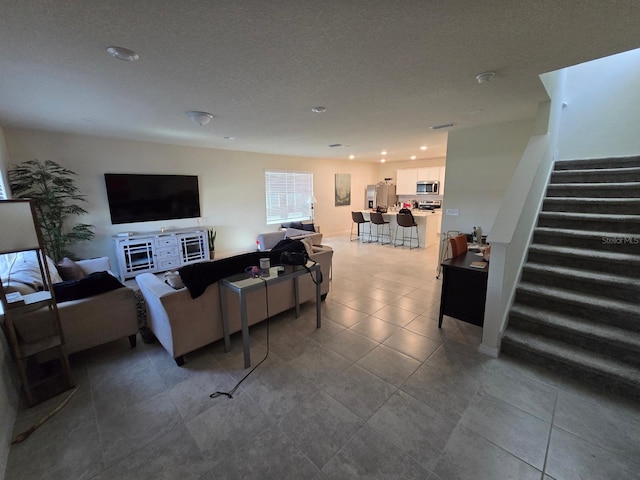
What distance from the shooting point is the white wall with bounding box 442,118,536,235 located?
384cm

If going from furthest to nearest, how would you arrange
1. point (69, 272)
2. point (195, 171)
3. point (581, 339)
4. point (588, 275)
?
point (195, 171), point (69, 272), point (588, 275), point (581, 339)

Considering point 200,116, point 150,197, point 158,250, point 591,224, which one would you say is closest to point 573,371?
point 591,224

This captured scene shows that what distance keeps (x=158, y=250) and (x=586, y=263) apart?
233 inches

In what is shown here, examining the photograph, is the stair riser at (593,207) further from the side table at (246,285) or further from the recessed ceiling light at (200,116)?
the recessed ceiling light at (200,116)

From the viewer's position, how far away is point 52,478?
138 cm

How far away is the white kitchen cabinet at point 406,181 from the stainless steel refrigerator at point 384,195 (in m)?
0.24

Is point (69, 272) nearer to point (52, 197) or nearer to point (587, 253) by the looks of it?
point (52, 197)

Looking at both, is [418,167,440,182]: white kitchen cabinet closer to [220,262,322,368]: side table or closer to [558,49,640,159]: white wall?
[558,49,640,159]: white wall

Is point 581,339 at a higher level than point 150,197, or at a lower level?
lower

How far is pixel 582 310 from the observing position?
2.30 m

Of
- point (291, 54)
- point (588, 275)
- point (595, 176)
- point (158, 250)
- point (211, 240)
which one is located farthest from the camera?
point (211, 240)

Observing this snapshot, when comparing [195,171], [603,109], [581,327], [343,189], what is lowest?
[581,327]

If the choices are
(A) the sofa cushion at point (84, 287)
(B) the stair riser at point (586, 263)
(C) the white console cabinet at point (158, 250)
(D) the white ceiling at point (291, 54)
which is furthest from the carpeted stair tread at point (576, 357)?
(C) the white console cabinet at point (158, 250)

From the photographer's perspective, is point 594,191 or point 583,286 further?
point 594,191
